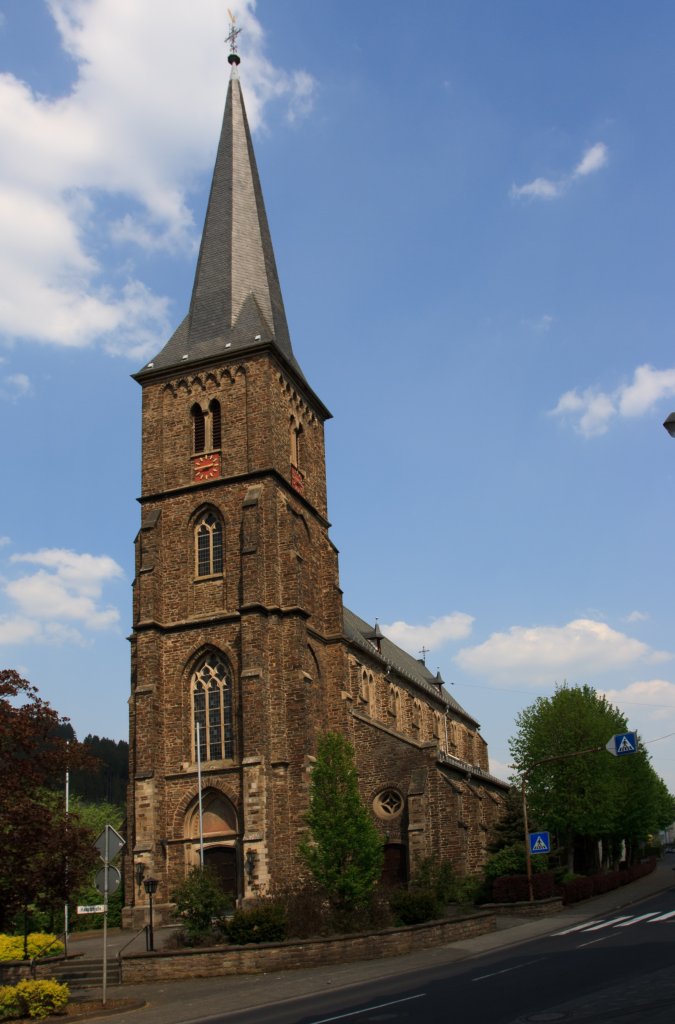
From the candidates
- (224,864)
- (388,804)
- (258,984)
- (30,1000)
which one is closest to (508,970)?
(258,984)

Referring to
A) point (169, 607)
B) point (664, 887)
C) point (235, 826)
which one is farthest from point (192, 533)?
point (664, 887)

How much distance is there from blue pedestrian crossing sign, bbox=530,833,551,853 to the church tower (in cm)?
845

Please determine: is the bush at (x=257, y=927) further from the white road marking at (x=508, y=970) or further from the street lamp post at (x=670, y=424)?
the street lamp post at (x=670, y=424)

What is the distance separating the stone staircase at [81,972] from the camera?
22859mm

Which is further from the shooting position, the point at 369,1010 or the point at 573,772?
the point at 573,772

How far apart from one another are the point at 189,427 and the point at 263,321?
570 centimetres

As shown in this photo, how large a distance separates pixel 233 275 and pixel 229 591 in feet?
51.8

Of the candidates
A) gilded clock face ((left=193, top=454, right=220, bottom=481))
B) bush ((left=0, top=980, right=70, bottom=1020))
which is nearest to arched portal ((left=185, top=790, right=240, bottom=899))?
gilded clock face ((left=193, top=454, right=220, bottom=481))

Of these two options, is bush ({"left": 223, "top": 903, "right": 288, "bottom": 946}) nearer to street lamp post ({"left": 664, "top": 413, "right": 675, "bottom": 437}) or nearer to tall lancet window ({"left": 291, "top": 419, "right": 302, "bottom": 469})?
street lamp post ({"left": 664, "top": 413, "right": 675, "bottom": 437})

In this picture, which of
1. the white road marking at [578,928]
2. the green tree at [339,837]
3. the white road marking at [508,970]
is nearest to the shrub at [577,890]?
the white road marking at [578,928]

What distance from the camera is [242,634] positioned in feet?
115

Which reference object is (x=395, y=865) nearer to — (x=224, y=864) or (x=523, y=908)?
(x=523, y=908)

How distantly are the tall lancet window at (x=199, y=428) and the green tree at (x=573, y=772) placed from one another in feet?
69.3

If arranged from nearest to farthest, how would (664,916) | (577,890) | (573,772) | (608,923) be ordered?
(608,923)
(664,916)
(577,890)
(573,772)
